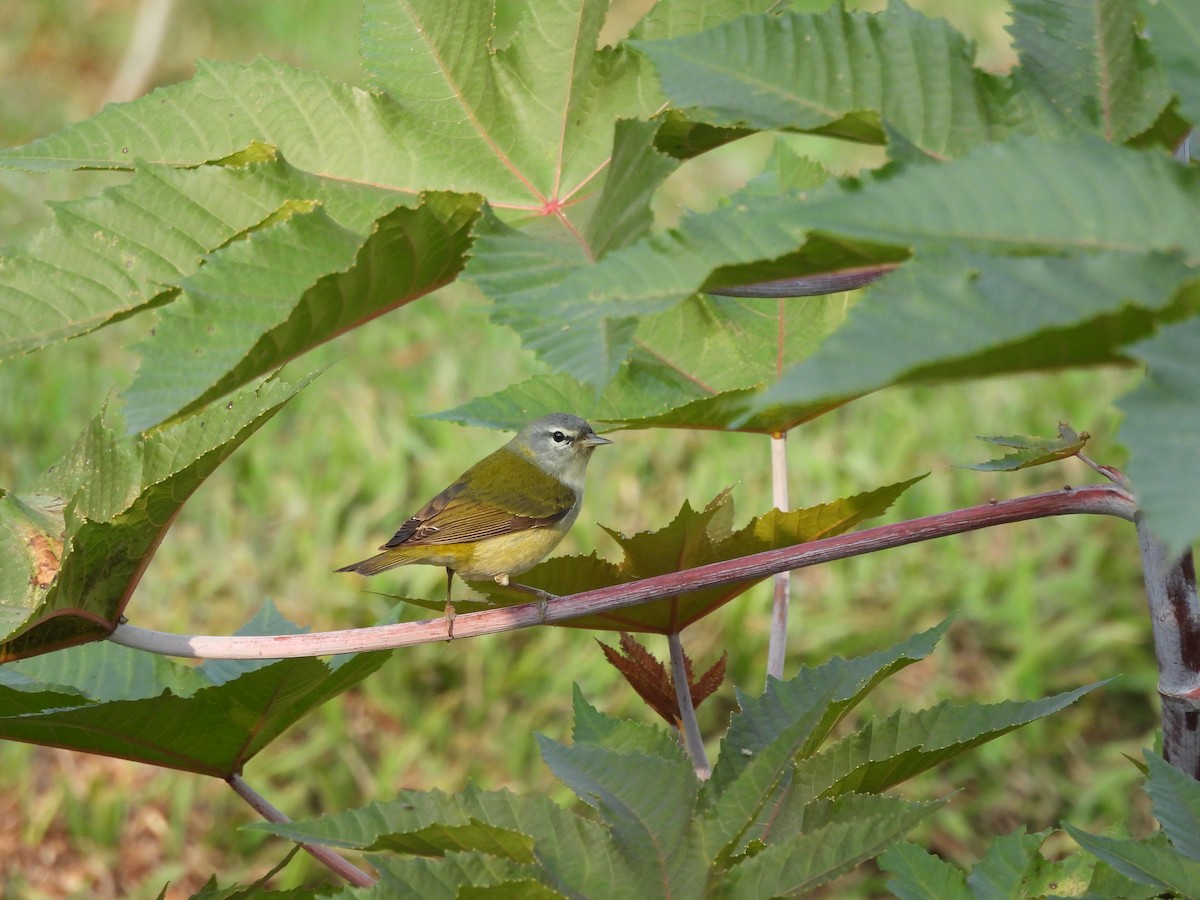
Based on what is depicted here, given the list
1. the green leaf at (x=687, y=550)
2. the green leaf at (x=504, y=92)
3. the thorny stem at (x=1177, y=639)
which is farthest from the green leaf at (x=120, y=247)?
the thorny stem at (x=1177, y=639)

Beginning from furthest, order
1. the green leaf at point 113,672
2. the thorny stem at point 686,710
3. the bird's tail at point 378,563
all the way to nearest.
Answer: the bird's tail at point 378,563, the green leaf at point 113,672, the thorny stem at point 686,710

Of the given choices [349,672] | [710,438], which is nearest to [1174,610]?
[349,672]

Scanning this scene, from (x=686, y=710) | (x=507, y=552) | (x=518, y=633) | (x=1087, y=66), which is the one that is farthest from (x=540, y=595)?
(x=518, y=633)

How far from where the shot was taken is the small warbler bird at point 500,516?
9.00 feet

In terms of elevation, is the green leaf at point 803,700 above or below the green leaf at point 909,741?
above

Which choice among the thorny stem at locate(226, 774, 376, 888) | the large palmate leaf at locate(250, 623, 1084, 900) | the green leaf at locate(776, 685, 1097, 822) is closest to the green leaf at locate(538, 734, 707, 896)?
the large palmate leaf at locate(250, 623, 1084, 900)

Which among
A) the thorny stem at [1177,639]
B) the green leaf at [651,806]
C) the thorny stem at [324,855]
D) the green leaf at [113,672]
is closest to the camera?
the green leaf at [651,806]

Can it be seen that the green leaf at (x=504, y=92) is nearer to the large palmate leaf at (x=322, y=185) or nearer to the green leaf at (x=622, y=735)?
the large palmate leaf at (x=322, y=185)

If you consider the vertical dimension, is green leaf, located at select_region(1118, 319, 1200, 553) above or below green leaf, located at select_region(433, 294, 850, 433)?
above

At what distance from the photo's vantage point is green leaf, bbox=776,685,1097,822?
113cm

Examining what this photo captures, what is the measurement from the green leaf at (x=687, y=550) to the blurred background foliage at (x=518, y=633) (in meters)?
2.22

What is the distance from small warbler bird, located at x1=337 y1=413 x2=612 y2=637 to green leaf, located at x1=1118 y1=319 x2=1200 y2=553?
2.08 metres

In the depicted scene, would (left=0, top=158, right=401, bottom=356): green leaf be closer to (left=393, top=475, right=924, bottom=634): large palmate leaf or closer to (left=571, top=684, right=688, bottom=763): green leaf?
(left=393, top=475, right=924, bottom=634): large palmate leaf

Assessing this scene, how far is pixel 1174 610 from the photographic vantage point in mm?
1121
